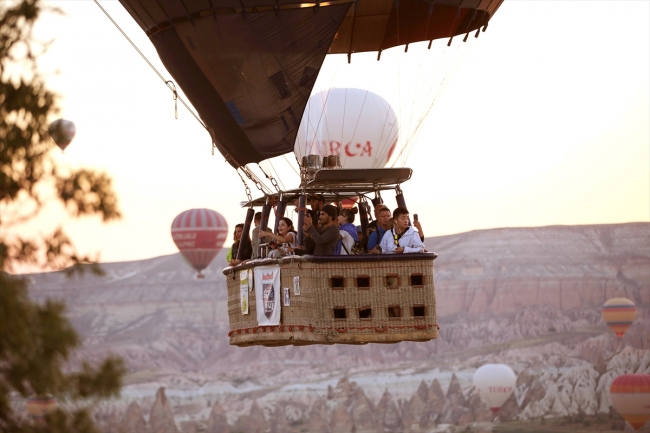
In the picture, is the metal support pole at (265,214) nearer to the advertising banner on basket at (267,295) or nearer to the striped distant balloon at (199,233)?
the advertising banner on basket at (267,295)

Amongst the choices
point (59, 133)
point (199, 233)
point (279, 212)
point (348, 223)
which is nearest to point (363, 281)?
point (348, 223)

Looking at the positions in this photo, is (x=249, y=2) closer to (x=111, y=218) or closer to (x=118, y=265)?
(x=111, y=218)

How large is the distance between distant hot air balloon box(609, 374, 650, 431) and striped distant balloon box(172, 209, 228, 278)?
1005 inches

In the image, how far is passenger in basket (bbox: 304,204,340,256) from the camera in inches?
454

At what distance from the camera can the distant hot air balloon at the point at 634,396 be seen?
76562mm

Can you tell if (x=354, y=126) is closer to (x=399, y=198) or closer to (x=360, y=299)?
(x=399, y=198)

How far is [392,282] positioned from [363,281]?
279mm

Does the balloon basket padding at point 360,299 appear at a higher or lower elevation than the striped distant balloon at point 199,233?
lower

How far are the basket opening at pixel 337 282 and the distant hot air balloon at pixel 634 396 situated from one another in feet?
222

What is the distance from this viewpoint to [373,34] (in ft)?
51.4

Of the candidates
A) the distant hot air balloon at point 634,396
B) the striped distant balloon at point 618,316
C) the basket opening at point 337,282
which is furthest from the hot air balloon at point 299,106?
the striped distant balloon at point 618,316

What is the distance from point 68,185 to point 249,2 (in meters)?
7.56

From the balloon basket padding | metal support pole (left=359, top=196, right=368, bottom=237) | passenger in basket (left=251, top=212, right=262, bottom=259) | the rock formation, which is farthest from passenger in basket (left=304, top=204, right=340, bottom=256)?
the rock formation

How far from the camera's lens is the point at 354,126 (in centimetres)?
2317
